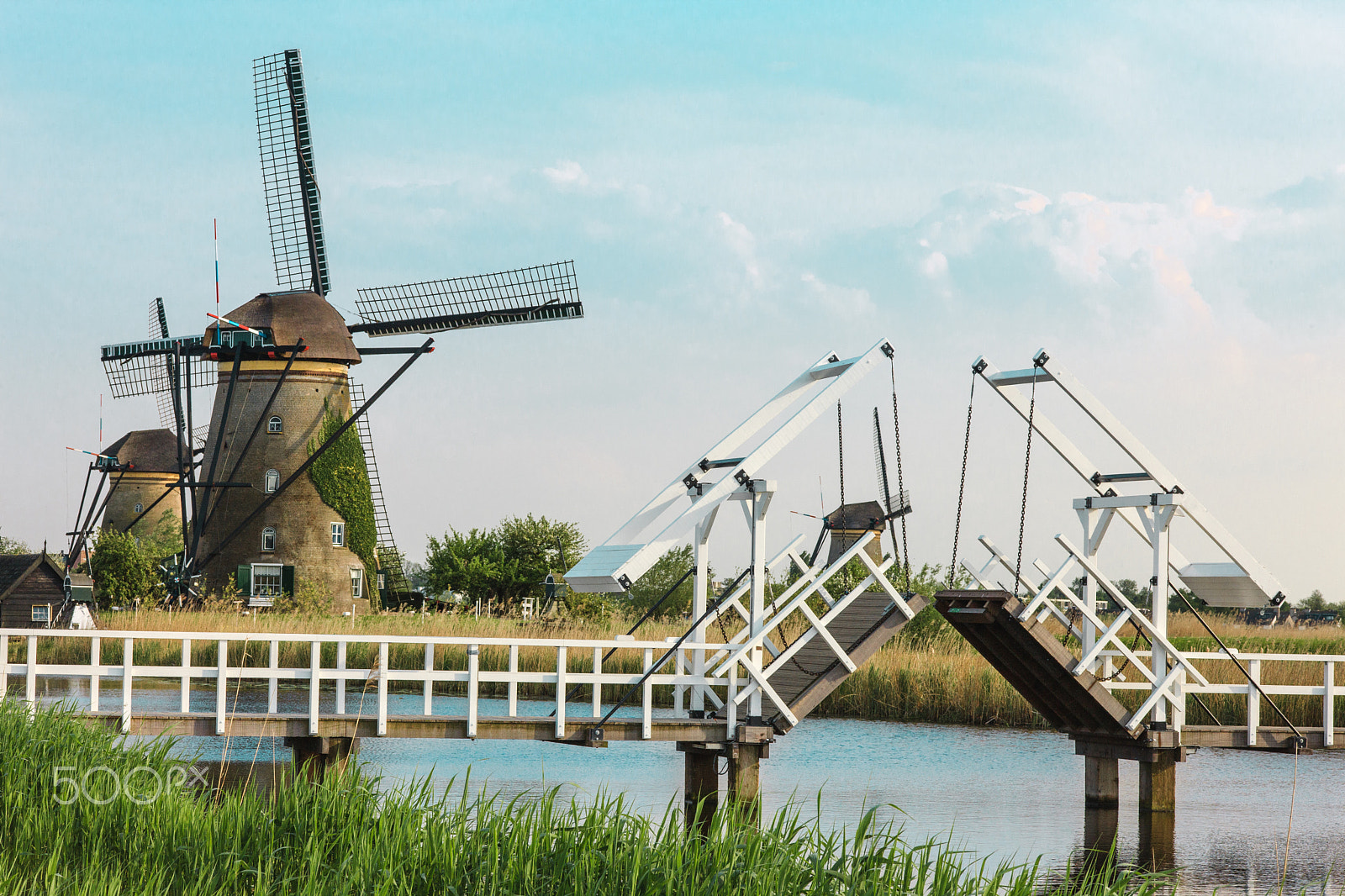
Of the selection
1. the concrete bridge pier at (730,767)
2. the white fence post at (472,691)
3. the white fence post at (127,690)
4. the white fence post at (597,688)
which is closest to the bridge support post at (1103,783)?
the concrete bridge pier at (730,767)

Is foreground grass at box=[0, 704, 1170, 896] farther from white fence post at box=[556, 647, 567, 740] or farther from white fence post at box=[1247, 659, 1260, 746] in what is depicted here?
white fence post at box=[1247, 659, 1260, 746]

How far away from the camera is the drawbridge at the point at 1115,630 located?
14.7m

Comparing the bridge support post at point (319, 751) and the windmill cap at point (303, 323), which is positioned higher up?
the windmill cap at point (303, 323)

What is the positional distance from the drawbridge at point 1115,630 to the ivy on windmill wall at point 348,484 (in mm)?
30316

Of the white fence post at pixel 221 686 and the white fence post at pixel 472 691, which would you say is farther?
the white fence post at pixel 472 691

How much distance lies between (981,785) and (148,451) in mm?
48723

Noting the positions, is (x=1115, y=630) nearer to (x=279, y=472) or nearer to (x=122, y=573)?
(x=279, y=472)

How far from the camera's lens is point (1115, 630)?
14312 mm

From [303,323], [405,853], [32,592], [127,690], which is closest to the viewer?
[405,853]

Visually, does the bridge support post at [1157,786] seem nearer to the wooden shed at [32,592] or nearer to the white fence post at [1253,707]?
the white fence post at [1253,707]

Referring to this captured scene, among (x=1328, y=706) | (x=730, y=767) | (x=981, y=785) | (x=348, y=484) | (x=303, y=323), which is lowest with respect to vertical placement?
(x=981, y=785)

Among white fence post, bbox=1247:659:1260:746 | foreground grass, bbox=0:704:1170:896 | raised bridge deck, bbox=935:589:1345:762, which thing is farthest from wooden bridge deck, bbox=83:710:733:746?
white fence post, bbox=1247:659:1260:746

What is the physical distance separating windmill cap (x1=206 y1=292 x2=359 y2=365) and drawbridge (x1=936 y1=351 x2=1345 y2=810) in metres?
29.9

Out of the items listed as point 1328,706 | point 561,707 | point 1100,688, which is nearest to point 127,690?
Result: point 561,707
